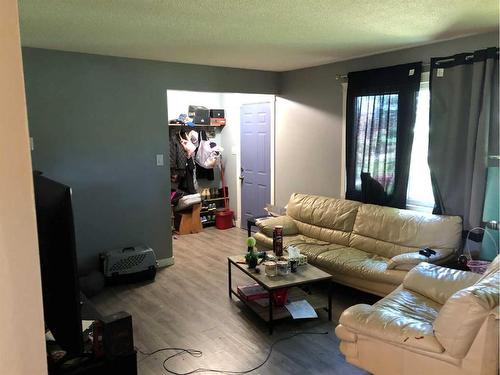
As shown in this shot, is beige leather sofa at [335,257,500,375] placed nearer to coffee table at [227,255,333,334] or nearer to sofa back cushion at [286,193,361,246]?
coffee table at [227,255,333,334]

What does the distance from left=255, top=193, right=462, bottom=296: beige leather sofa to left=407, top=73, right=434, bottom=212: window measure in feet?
0.88

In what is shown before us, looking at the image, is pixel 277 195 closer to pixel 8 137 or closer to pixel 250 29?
pixel 250 29

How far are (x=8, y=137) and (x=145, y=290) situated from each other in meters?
3.42

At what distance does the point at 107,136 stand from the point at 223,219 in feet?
8.73

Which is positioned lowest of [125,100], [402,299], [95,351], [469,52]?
[402,299]

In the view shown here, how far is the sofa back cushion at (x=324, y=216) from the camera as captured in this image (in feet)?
13.9

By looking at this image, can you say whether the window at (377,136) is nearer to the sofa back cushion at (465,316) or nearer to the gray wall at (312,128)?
the gray wall at (312,128)

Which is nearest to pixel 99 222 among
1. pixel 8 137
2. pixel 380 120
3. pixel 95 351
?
pixel 95 351

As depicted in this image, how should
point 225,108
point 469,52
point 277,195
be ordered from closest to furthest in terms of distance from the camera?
point 469,52 < point 277,195 < point 225,108

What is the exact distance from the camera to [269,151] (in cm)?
572

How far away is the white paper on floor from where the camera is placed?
→ 326cm

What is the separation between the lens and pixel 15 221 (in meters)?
0.88

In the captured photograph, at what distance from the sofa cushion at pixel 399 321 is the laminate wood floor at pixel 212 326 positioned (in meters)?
0.50

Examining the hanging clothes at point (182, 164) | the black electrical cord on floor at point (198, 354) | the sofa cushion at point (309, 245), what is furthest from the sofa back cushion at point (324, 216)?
the hanging clothes at point (182, 164)
